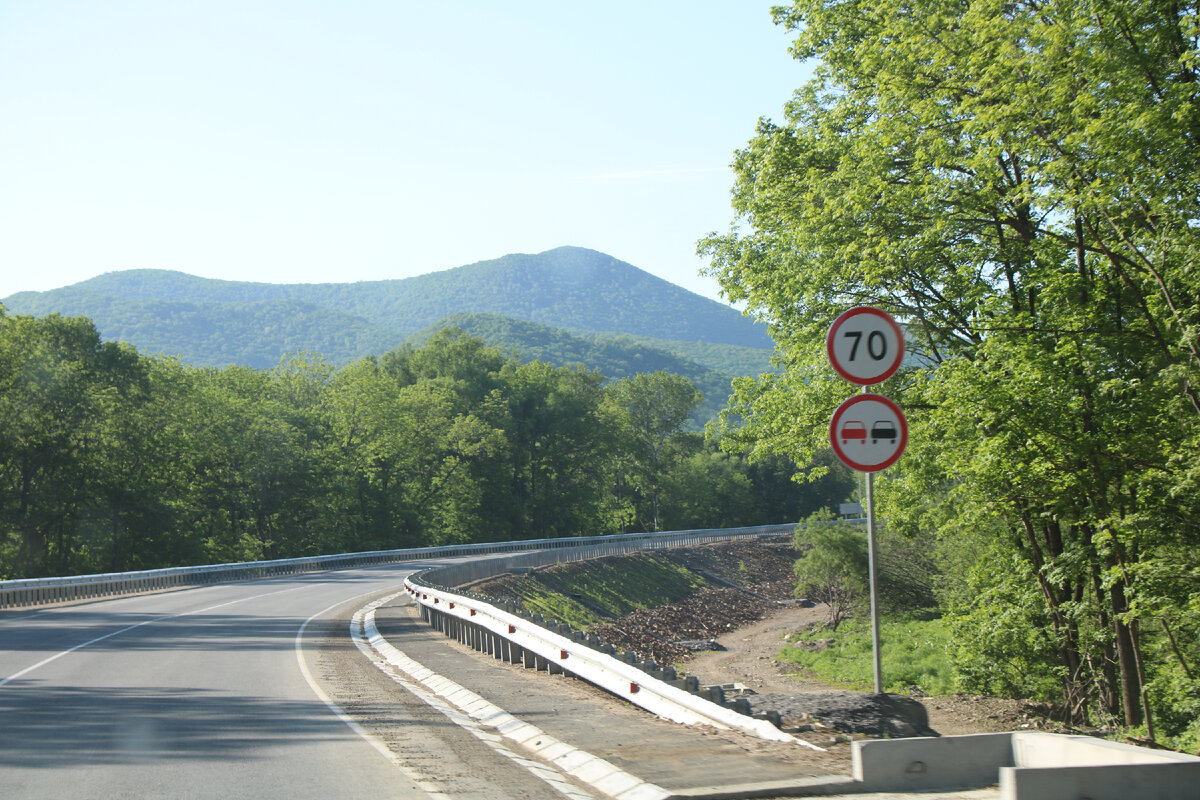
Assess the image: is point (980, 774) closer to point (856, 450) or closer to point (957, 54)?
point (856, 450)

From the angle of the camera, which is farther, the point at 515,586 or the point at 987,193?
the point at 515,586

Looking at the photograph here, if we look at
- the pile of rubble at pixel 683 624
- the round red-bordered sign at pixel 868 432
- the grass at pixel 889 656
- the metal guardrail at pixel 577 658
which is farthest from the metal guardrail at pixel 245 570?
the round red-bordered sign at pixel 868 432

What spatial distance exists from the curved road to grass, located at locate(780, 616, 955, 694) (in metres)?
15.3

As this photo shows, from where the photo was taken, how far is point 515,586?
35.5 meters

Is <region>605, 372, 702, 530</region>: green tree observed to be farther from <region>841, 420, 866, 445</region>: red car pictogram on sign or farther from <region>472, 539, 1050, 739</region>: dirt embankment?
<region>841, 420, 866, 445</region>: red car pictogram on sign

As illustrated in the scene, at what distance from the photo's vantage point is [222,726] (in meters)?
8.30

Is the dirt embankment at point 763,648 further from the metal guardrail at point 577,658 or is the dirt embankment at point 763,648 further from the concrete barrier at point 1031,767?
the concrete barrier at point 1031,767

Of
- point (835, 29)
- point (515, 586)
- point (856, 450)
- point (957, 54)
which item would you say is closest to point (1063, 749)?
point (856, 450)

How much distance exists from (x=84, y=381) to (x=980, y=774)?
52.8 metres

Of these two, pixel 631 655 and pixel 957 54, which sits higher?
pixel 957 54

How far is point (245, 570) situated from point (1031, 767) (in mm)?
38695

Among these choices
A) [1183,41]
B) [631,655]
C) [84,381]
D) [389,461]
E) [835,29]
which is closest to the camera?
[631,655]

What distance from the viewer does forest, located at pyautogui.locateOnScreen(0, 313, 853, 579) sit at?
1914 inches

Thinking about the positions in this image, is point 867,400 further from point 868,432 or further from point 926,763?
point 926,763
